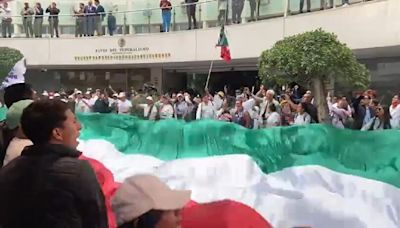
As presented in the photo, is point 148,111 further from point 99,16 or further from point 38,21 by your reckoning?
point 38,21

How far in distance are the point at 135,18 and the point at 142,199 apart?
2359 cm

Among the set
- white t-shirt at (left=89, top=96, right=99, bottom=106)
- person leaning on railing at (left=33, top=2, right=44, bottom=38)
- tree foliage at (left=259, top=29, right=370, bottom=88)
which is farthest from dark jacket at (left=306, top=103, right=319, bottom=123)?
person leaning on railing at (left=33, top=2, right=44, bottom=38)

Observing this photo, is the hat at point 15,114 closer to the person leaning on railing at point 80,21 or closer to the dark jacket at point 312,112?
the dark jacket at point 312,112

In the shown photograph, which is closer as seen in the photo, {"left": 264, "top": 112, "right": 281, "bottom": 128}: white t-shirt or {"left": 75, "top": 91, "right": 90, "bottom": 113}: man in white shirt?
{"left": 264, "top": 112, "right": 281, "bottom": 128}: white t-shirt

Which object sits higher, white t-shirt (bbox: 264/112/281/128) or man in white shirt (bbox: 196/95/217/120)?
white t-shirt (bbox: 264/112/281/128)

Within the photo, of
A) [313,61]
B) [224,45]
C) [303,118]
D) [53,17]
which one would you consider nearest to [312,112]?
[303,118]

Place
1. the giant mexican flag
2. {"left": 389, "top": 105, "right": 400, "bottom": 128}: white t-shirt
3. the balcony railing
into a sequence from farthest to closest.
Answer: the balcony railing, {"left": 389, "top": 105, "right": 400, "bottom": 128}: white t-shirt, the giant mexican flag

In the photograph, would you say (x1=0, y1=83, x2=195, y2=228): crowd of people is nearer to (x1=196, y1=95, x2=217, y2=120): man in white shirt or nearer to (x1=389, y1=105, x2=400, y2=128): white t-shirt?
(x1=389, y1=105, x2=400, y2=128): white t-shirt

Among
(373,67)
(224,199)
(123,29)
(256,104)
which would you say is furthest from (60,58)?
(224,199)

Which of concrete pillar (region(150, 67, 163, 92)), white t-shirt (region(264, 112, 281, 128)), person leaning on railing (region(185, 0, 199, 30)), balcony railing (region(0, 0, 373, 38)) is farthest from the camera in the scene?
concrete pillar (region(150, 67, 163, 92))

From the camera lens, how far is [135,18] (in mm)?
25406

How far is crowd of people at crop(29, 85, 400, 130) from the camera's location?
33.1ft

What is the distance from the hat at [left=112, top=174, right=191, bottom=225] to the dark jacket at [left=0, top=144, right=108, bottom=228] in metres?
0.19

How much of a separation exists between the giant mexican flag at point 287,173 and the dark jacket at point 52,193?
1.58m
